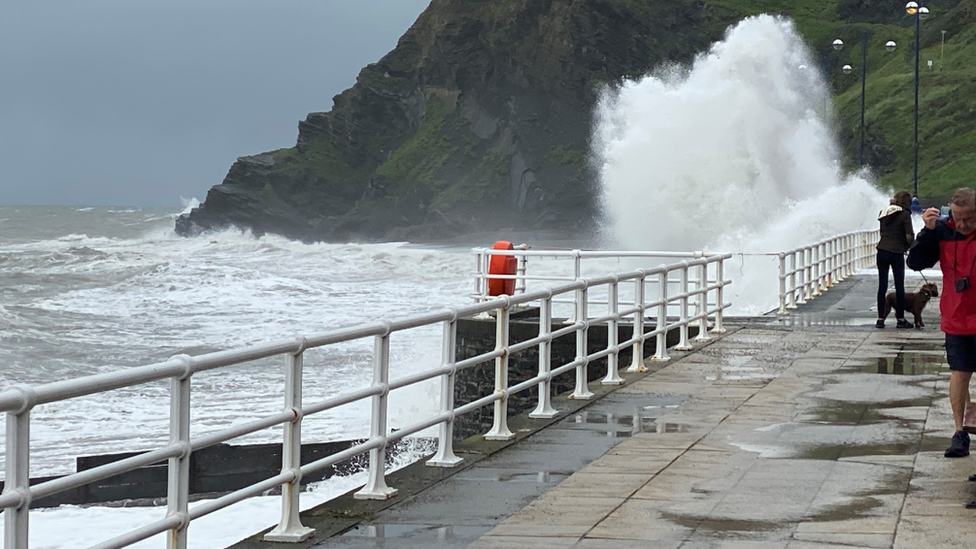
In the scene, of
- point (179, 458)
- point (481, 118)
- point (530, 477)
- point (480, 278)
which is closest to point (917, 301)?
point (480, 278)

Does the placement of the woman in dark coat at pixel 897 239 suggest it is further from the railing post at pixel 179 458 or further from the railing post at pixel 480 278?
the railing post at pixel 179 458

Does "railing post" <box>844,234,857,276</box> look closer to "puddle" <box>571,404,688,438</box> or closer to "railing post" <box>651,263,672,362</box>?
"railing post" <box>651,263,672,362</box>

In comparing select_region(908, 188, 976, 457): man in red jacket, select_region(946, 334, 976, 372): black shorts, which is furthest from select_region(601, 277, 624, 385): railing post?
select_region(946, 334, 976, 372): black shorts

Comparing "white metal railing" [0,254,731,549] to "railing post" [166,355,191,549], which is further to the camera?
"railing post" [166,355,191,549]

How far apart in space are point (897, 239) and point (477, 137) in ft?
442

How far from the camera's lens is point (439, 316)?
25.7 ft

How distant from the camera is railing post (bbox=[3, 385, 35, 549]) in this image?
432 cm

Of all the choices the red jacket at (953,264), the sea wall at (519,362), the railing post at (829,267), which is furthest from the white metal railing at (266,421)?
the railing post at (829,267)

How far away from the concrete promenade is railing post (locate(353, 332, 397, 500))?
224 mm

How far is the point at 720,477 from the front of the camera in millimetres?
7812

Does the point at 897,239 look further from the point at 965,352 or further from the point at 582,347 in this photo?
the point at 965,352

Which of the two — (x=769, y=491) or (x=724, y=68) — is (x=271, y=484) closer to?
(x=769, y=491)

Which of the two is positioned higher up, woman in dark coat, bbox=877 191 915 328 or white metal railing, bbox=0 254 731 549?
woman in dark coat, bbox=877 191 915 328

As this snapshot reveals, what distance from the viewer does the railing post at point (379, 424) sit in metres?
7.12
